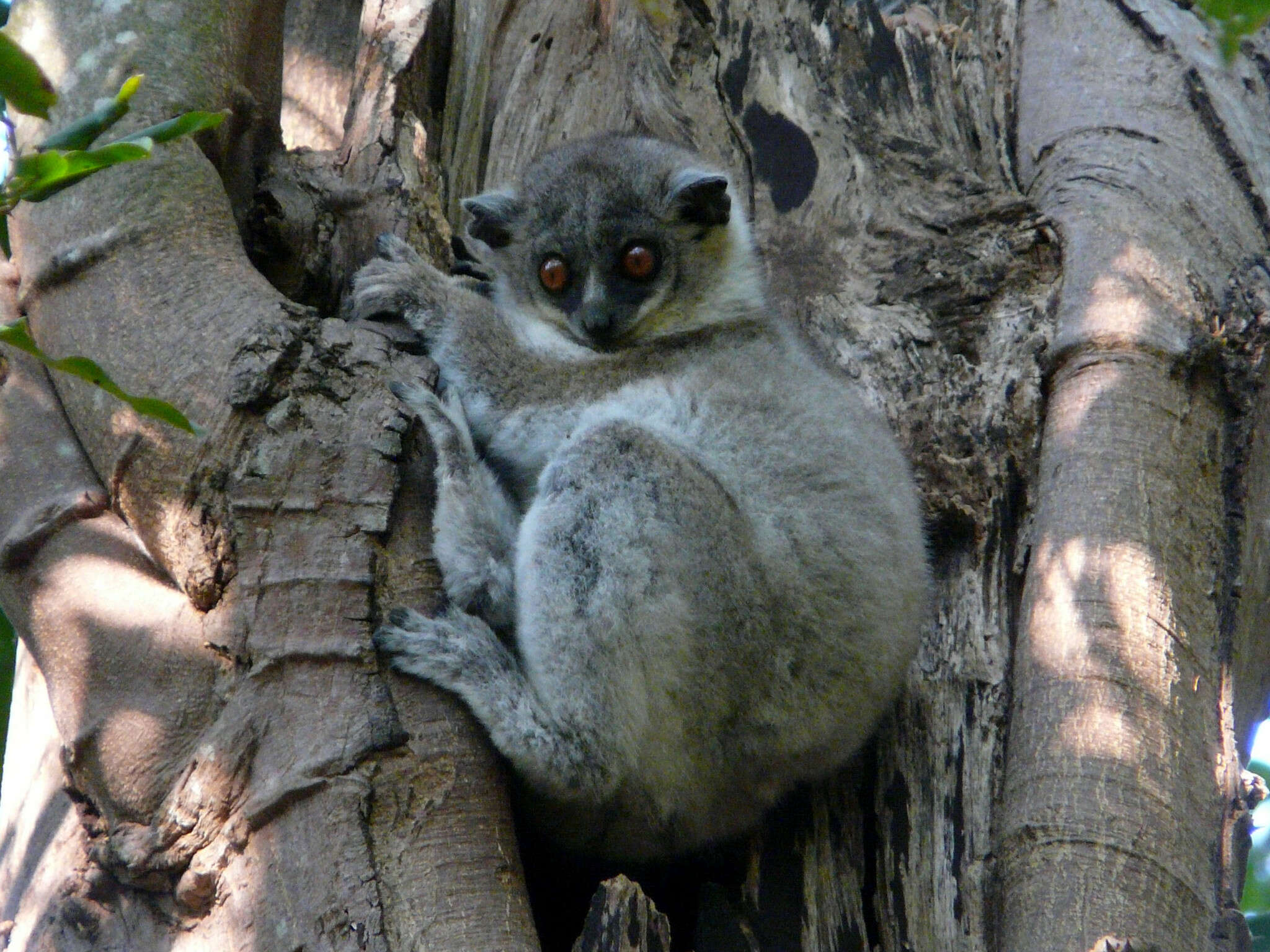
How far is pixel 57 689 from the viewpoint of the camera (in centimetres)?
347

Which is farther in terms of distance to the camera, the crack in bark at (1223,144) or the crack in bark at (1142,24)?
the crack in bark at (1142,24)

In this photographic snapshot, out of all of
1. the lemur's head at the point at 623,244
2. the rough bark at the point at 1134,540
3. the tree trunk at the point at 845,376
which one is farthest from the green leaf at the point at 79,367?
the lemur's head at the point at 623,244

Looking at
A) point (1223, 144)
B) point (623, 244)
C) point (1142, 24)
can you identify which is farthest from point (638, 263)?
point (1142, 24)

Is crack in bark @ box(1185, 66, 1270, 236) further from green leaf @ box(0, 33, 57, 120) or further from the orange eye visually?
green leaf @ box(0, 33, 57, 120)

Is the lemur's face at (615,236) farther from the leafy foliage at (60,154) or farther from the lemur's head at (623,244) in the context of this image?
the leafy foliage at (60,154)

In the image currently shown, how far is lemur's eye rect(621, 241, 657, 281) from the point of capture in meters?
5.32

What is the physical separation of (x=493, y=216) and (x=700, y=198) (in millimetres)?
914

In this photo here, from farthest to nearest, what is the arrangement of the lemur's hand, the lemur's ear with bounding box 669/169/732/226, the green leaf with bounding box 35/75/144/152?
the lemur's ear with bounding box 669/169/732/226
the lemur's hand
the green leaf with bounding box 35/75/144/152

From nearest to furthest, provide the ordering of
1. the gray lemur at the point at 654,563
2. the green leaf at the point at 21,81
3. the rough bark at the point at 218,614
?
the green leaf at the point at 21,81
the rough bark at the point at 218,614
the gray lemur at the point at 654,563

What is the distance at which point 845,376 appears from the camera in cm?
511

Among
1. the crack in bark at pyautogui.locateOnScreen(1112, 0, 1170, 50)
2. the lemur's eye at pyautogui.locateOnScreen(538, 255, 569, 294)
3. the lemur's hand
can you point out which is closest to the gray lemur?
the lemur's hand

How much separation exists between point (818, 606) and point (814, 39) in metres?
3.27

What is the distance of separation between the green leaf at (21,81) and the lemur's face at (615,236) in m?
3.28

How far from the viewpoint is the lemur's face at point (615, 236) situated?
5.30 meters
